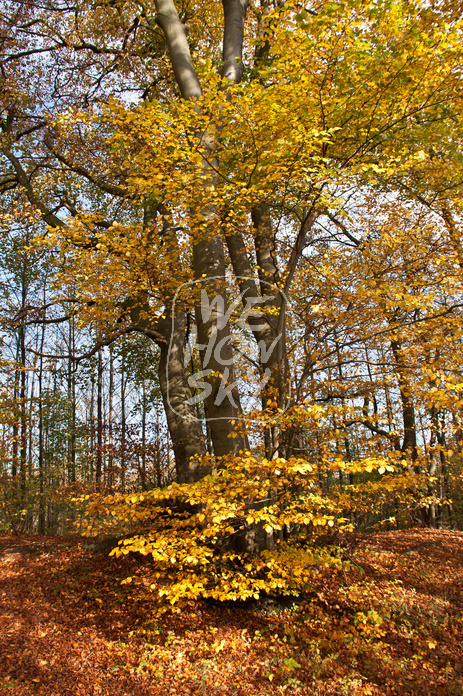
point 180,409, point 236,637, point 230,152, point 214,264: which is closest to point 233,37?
point 230,152

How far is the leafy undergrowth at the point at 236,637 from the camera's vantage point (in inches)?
136

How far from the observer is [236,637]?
13.9 feet

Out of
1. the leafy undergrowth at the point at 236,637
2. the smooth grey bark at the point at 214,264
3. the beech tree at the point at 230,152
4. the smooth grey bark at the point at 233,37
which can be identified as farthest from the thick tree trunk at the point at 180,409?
the smooth grey bark at the point at 233,37

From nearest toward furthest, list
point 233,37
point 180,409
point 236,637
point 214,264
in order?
point 236,637 → point 214,264 → point 233,37 → point 180,409

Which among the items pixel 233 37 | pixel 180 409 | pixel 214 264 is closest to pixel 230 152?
pixel 214 264

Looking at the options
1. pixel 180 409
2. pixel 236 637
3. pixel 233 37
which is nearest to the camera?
pixel 236 637

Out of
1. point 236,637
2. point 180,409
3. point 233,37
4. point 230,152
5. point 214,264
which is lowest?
point 236,637

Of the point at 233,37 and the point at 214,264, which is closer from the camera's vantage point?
the point at 214,264

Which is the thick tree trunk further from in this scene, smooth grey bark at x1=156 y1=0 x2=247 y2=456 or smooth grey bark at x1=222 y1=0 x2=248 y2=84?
smooth grey bark at x1=222 y1=0 x2=248 y2=84

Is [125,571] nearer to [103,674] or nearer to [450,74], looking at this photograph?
[103,674]

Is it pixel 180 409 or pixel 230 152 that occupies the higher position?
pixel 230 152

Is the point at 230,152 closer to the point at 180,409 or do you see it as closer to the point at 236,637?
the point at 180,409

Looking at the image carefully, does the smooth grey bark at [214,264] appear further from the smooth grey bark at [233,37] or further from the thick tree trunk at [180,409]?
the thick tree trunk at [180,409]

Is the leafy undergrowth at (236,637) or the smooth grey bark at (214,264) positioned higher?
the smooth grey bark at (214,264)
